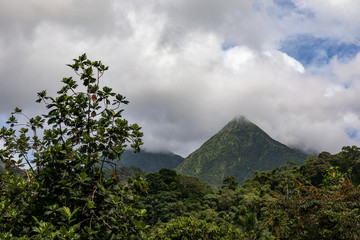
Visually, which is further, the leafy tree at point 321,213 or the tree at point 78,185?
the leafy tree at point 321,213

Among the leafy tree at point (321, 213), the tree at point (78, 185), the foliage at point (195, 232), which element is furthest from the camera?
the foliage at point (195, 232)

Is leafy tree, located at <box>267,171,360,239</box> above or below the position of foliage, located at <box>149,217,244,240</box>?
above

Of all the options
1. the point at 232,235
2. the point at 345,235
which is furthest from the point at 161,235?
the point at 345,235

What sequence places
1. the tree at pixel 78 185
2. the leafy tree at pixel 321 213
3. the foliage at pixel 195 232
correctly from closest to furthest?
the tree at pixel 78 185 → the leafy tree at pixel 321 213 → the foliage at pixel 195 232

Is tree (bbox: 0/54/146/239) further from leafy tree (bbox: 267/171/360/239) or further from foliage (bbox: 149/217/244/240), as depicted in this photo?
foliage (bbox: 149/217/244/240)

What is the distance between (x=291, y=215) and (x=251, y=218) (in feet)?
29.0

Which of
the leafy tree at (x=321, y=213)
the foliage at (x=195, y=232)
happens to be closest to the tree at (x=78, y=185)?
the leafy tree at (x=321, y=213)

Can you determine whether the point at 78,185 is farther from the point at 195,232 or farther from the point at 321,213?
the point at 195,232

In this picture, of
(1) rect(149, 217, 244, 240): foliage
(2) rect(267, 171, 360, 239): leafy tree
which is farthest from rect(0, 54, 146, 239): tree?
(1) rect(149, 217, 244, 240): foliage

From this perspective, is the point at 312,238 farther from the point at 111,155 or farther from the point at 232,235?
the point at 111,155

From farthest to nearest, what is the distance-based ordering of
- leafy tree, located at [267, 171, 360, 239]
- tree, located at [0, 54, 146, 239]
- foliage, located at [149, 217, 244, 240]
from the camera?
foliage, located at [149, 217, 244, 240] → leafy tree, located at [267, 171, 360, 239] → tree, located at [0, 54, 146, 239]

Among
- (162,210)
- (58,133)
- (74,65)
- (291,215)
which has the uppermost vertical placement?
(74,65)

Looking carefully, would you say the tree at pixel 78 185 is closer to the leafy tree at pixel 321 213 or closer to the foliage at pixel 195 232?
the leafy tree at pixel 321 213

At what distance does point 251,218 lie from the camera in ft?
57.6
